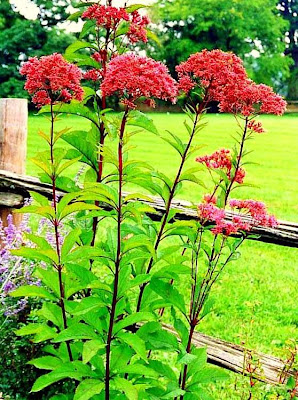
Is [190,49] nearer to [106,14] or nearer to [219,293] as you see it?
[219,293]

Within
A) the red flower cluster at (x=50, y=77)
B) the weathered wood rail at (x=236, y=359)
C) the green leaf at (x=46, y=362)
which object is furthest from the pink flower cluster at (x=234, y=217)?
the weathered wood rail at (x=236, y=359)

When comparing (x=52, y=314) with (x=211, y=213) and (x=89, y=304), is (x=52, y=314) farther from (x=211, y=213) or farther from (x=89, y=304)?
(x=211, y=213)

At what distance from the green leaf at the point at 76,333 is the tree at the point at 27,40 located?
71.6 feet

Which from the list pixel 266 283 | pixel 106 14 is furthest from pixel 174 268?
pixel 266 283

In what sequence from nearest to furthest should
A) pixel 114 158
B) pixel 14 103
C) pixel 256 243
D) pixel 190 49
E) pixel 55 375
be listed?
pixel 114 158, pixel 55 375, pixel 14 103, pixel 256 243, pixel 190 49

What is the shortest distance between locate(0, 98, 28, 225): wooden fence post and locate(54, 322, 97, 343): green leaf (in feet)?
6.66

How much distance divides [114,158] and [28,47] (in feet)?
78.1

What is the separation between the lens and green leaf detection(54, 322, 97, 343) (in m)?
1.81

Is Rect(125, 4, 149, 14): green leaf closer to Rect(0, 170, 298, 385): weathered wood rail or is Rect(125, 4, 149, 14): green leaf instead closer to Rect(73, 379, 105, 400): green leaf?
Rect(0, 170, 298, 385): weathered wood rail

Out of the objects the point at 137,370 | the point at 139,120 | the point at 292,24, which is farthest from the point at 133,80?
the point at 292,24

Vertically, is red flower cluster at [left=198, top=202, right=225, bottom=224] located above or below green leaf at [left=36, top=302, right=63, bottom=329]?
above

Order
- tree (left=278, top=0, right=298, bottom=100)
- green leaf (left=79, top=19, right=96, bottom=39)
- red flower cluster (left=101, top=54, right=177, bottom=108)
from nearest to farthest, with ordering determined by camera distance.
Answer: red flower cluster (left=101, top=54, right=177, bottom=108)
green leaf (left=79, top=19, right=96, bottom=39)
tree (left=278, top=0, right=298, bottom=100)

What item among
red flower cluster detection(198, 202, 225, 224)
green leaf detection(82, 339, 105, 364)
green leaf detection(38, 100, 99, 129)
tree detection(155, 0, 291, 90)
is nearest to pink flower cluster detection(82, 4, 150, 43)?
green leaf detection(38, 100, 99, 129)

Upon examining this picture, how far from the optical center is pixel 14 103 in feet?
12.2
